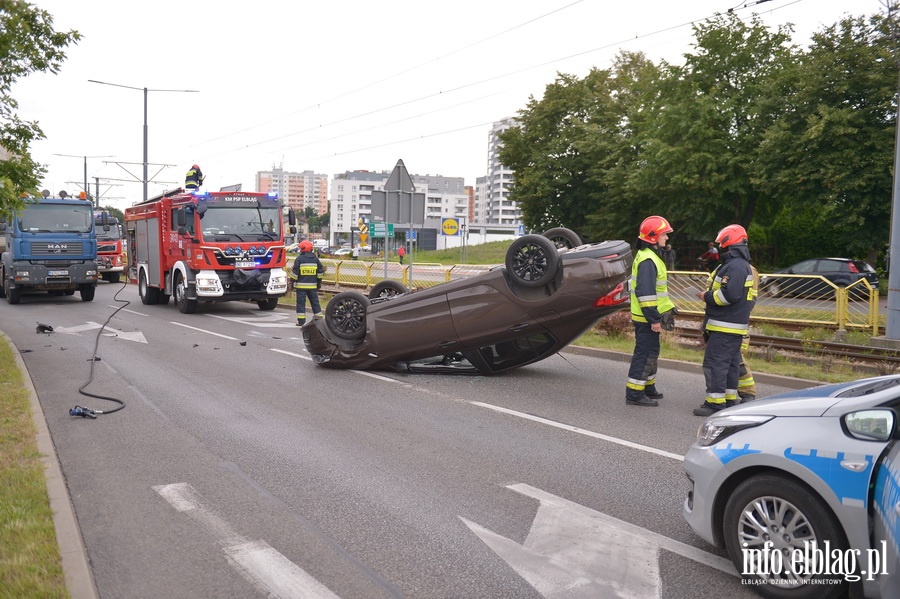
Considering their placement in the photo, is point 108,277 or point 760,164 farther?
point 108,277

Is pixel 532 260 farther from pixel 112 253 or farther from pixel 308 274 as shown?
pixel 112 253

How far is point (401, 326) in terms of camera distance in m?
9.66

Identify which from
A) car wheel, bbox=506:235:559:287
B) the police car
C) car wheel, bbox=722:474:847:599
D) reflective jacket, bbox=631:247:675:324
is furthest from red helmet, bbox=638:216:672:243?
car wheel, bbox=722:474:847:599

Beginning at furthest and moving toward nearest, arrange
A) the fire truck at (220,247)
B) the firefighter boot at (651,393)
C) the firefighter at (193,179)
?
the firefighter at (193,179)
the fire truck at (220,247)
the firefighter boot at (651,393)

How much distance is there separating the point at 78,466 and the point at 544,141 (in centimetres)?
4173

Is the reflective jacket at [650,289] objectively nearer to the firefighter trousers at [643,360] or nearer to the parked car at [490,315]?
the firefighter trousers at [643,360]

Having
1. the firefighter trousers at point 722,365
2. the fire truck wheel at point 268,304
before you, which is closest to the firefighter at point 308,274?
the fire truck wheel at point 268,304

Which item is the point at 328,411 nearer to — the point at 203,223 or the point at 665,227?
the point at 665,227

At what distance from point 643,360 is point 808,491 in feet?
15.2

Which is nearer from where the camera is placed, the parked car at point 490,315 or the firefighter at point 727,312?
the firefighter at point 727,312

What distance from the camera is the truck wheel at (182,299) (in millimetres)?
18953

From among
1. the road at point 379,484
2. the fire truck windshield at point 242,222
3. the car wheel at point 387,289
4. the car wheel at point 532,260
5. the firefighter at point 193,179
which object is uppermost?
the firefighter at point 193,179

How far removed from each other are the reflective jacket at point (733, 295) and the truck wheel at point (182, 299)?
47.5ft

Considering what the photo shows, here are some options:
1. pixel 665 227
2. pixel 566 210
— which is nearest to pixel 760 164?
pixel 566 210
